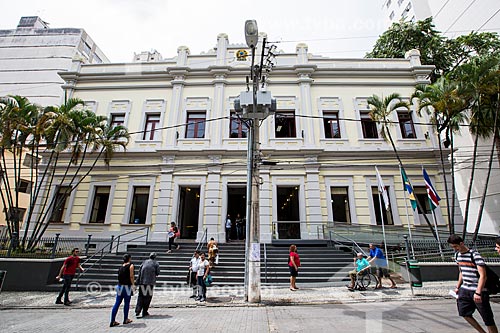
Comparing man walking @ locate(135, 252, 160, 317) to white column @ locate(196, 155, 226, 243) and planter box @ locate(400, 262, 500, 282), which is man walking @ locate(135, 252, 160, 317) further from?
planter box @ locate(400, 262, 500, 282)

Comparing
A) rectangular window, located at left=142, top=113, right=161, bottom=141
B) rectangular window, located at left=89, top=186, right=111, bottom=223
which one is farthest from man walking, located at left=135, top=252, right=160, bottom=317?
rectangular window, located at left=142, top=113, right=161, bottom=141

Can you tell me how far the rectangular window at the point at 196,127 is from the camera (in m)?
16.4

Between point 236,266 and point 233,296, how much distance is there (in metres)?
2.43

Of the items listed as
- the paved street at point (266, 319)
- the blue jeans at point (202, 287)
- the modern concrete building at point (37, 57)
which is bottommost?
the paved street at point (266, 319)

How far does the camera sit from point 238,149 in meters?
15.4

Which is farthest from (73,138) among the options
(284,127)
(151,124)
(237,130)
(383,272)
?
(383,272)

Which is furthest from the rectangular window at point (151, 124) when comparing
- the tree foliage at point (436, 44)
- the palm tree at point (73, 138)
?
the tree foliage at point (436, 44)

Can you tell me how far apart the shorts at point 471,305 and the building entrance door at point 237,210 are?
11836mm

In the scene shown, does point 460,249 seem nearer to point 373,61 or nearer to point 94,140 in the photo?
point 94,140

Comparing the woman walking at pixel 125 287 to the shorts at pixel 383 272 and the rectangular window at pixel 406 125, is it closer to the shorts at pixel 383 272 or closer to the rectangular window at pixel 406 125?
the shorts at pixel 383 272

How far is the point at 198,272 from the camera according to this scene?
8352 millimetres

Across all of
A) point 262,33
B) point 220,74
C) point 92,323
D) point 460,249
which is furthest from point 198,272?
point 262,33

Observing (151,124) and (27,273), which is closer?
(27,273)

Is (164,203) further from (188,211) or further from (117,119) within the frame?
(117,119)
